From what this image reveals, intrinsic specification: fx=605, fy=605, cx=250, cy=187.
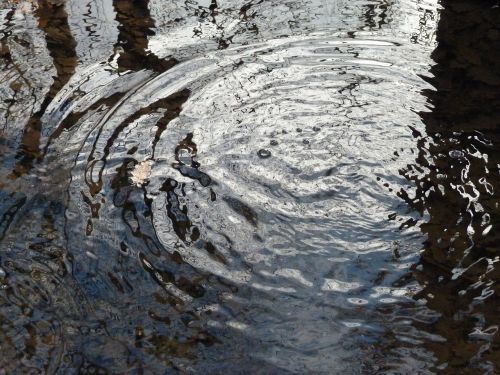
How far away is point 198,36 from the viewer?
21.5 feet

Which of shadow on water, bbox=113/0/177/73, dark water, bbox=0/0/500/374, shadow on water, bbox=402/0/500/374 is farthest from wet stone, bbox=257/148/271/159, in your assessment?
shadow on water, bbox=113/0/177/73

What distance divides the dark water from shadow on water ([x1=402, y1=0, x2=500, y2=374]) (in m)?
0.01

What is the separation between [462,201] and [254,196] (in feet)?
4.84

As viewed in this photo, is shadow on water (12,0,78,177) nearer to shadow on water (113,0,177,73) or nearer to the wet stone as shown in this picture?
shadow on water (113,0,177,73)

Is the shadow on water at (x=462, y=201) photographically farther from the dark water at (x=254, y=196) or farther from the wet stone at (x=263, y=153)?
the wet stone at (x=263, y=153)

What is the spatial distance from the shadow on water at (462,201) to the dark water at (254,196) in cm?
1

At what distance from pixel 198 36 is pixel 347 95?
2.00 metres

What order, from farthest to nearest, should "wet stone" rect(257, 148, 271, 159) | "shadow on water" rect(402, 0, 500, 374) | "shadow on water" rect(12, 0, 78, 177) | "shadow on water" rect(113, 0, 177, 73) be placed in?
"shadow on water" rect(113, 0, 177, 73)
"shadow on water" rect(12, 0, 78, 177)
"wet stone" rect(257, 148, 271, 159)
"shadow on water" rect(402, 0, 500, 374)

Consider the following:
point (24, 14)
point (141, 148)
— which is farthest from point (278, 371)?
point (24, 14)

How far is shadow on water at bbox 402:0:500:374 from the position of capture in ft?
11.1

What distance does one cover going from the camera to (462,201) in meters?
4.28

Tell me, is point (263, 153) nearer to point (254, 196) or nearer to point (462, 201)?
point (254, 196)

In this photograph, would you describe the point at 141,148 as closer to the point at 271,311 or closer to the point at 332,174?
the point at 332,174

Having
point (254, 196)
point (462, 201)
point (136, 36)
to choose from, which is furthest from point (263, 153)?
point (136, 36)
